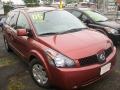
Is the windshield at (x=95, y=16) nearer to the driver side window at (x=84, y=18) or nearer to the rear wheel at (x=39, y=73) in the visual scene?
the driver side window at (x=84, y=18)

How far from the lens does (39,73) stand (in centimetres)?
477

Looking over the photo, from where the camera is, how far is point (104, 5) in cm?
A: 1886

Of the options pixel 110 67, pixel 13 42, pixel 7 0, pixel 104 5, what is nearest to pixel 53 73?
pixel 110 67

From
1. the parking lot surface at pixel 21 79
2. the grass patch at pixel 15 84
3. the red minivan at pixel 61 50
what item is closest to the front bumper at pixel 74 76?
the red minivan at pixel 61 50

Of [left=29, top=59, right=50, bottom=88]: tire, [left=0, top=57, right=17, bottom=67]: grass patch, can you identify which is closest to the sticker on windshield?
[left=29, top=59, right=50, bottom=88]: tire

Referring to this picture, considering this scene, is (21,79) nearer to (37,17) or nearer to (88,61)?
(37,17)

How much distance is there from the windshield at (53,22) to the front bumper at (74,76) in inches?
50.6

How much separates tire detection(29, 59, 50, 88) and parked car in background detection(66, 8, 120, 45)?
11.9ft

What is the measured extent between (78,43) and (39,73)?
3.74 ft

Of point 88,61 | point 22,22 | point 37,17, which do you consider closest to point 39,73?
point 88,61

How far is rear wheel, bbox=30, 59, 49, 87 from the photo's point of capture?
4.56 metres

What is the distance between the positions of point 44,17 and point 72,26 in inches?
28.8

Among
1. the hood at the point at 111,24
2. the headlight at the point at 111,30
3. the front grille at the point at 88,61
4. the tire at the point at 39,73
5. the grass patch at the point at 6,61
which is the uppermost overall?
the hood at the point at 111,24

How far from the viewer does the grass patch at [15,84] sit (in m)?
4.88
